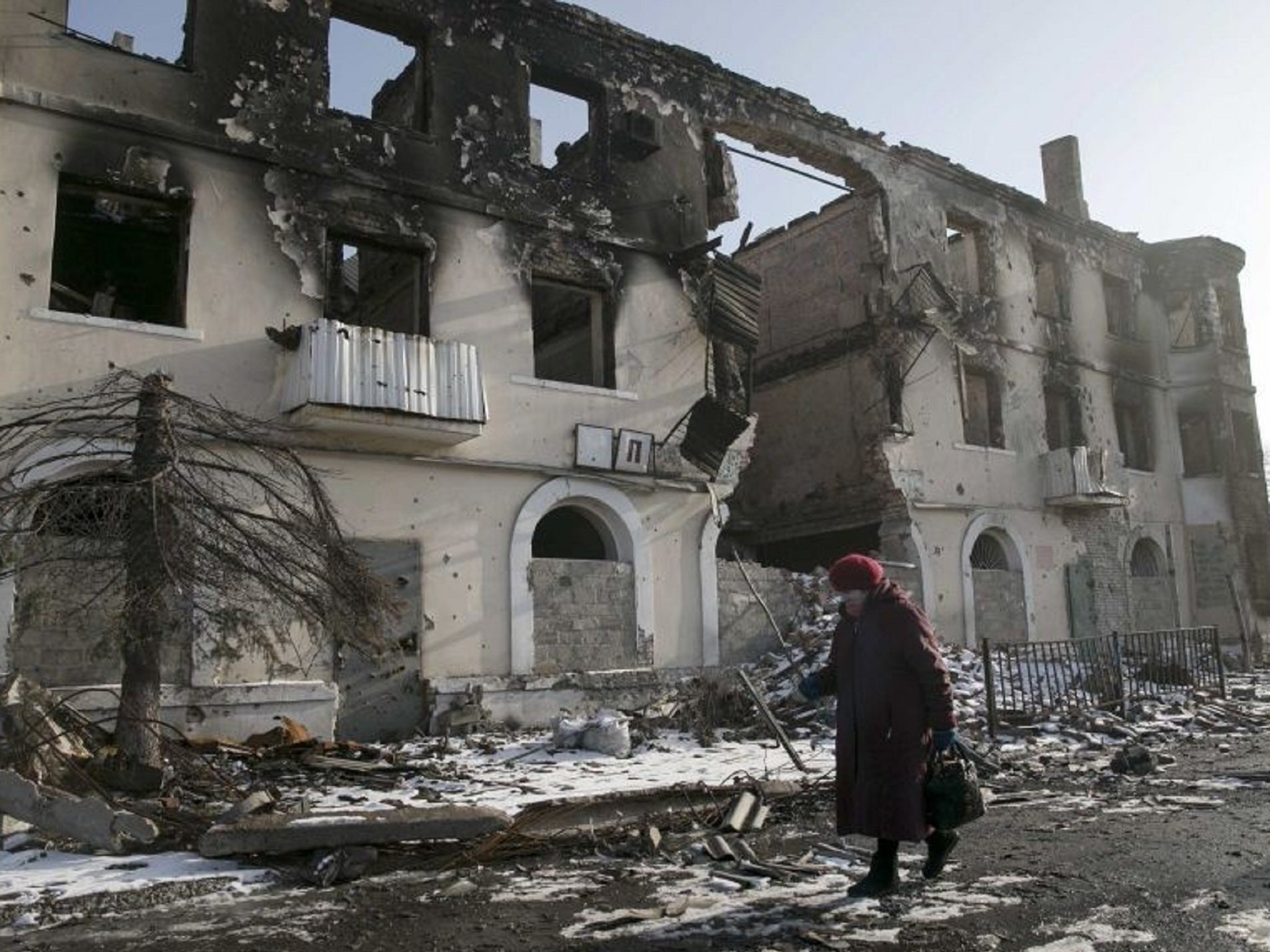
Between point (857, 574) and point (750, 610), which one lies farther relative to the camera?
point (750, 610)

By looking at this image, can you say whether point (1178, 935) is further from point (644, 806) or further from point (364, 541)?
point (364, 541)

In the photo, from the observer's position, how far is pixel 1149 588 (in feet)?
69.9

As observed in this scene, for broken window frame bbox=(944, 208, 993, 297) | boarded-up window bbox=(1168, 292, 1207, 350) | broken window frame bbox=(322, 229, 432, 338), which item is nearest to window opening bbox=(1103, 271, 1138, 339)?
boarded-up window bbox=(1168, 292, 1207, 350)

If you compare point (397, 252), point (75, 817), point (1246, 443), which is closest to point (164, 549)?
point (75, 817)

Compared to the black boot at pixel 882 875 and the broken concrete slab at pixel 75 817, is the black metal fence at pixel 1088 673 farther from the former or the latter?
the broken concrete slab at pixel 75 817

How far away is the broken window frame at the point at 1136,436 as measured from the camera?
885 inches

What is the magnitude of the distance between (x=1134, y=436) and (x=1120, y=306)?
314cm

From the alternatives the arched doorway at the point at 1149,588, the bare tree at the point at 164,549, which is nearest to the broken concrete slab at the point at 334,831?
the bare tree at the point at 164,549

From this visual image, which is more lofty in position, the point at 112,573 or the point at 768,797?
the point at 112,573

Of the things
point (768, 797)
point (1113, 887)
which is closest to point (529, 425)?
point (768, 797)

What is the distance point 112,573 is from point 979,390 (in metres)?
16.5

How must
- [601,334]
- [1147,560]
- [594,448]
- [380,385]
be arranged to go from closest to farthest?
[380,385], [594,448], [601,334], [1147,560]

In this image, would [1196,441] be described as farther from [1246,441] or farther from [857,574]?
[857,574]

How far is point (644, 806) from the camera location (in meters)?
6.79
